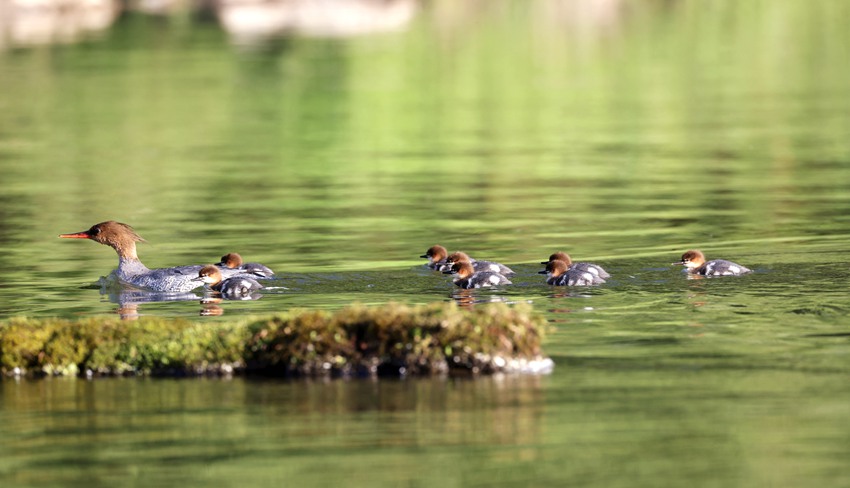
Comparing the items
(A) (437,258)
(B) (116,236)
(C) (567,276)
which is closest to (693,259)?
(C) (567,276)

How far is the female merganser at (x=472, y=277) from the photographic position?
53.3 ft

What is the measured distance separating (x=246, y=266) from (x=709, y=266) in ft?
15.0

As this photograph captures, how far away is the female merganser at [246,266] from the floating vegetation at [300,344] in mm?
5468

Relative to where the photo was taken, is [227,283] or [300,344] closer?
[300,344]

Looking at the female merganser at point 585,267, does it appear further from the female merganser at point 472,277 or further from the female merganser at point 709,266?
the female merganser at point 709,266

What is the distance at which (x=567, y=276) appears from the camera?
626 inches

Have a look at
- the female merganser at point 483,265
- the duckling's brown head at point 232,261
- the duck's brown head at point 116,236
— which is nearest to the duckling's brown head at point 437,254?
the female merganser at point 483,265

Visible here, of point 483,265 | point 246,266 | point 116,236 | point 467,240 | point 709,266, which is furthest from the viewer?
point 467,240

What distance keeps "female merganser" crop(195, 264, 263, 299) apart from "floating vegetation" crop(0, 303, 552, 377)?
173 inches

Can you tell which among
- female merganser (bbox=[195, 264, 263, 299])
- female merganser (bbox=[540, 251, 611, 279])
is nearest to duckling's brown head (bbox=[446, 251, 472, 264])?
female merganser (bbox=[540, 251, 611, 279])

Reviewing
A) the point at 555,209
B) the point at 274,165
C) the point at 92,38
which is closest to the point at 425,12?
the point at 92,38

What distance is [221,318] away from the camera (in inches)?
576

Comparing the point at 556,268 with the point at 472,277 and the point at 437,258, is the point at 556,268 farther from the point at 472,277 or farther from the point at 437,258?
the point at 437,258

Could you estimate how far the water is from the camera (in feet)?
30.7
